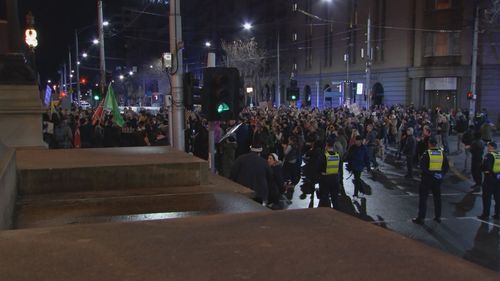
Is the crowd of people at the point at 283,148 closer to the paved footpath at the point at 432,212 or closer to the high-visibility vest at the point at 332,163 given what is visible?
the high-visibility vest at the point at 332,163

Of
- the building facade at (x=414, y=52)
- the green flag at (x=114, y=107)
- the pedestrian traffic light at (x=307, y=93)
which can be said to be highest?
the building facade at (x=414, y=52)

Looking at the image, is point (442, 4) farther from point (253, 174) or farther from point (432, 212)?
point (253, 174)

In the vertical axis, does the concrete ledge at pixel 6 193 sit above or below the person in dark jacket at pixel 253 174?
above

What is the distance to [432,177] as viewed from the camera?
10938 mm

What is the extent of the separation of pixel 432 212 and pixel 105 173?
26.3 feet

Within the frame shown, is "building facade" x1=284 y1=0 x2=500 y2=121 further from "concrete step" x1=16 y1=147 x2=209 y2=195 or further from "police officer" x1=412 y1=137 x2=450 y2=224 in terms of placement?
"concrete step" x1=16 y1=147 x2=209 y2=195

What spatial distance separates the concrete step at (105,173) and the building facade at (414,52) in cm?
3416

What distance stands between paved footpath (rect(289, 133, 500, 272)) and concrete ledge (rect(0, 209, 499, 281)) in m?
5.18

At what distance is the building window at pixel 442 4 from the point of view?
40.7 m

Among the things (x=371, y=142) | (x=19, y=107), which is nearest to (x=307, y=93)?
(x=371, y=142)

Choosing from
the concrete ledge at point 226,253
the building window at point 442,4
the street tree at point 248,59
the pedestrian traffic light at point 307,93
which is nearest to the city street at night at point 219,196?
the concrete ledge at point 226,253

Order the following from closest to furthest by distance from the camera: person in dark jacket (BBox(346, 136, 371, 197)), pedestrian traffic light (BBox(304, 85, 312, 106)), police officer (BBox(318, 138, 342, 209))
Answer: police officer (BBox(318, 138, 342, 209)) < person in dark jacket (BBox(346, 136, 371, 197)) < pedestrian traffic light (BBox(304, 85, 312, 106))

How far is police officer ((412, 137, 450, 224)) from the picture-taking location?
10.8 metres

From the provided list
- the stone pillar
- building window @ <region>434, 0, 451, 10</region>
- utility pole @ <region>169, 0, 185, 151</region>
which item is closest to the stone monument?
the stone pillar
